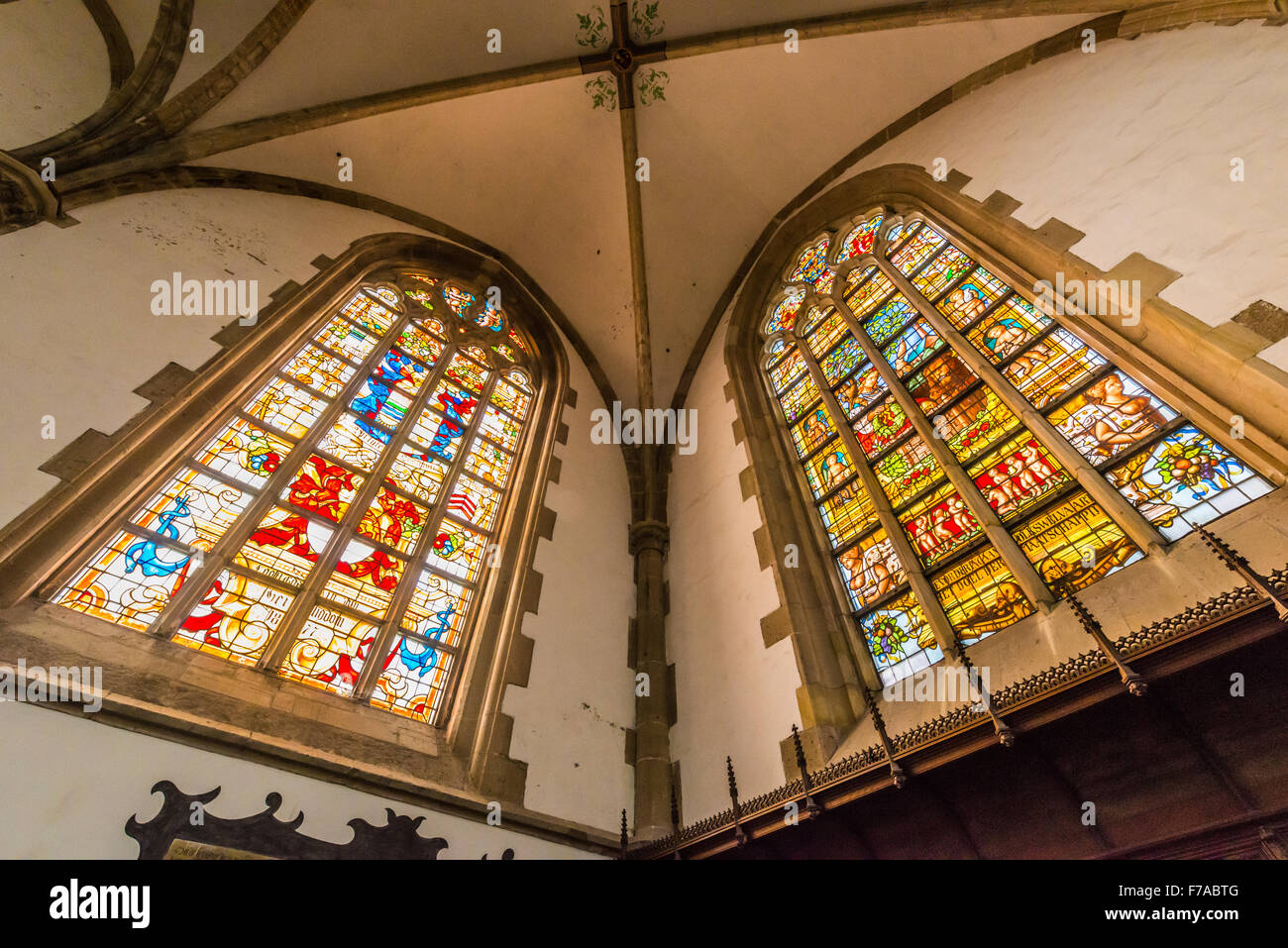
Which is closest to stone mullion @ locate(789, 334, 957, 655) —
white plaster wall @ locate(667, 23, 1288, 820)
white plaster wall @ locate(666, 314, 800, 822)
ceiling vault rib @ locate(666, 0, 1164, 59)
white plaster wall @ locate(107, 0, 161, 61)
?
white plaster wall @ locate(667, 23, 1288, 820)

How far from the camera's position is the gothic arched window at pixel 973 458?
3.54 m

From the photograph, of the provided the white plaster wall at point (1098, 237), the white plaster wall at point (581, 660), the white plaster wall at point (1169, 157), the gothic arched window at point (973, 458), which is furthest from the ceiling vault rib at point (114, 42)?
the white plaster wall at point (1169, 157)

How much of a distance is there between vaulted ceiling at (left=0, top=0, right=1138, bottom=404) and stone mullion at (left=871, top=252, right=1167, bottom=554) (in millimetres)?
3448

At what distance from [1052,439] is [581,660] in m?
3.63

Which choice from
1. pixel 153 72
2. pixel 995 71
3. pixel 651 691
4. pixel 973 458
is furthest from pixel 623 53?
pixel 651 691

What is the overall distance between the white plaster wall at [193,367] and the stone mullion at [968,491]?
2.95 metres

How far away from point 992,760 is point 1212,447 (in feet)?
6.59

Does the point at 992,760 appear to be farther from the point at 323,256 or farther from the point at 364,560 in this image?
the point at 323,256

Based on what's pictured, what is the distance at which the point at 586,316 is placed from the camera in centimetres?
933

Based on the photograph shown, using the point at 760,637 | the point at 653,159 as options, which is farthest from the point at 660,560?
the point at 653,159

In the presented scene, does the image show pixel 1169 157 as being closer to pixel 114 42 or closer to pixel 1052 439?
pixel 1052 439

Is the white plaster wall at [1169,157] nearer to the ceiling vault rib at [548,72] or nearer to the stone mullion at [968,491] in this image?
the ceiling vault rib at [548,72]

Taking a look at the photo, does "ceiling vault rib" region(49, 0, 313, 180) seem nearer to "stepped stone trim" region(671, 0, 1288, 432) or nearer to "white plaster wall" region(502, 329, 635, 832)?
"white plaster wall" region(502, 329, 635, 832)

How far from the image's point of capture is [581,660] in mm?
5227
